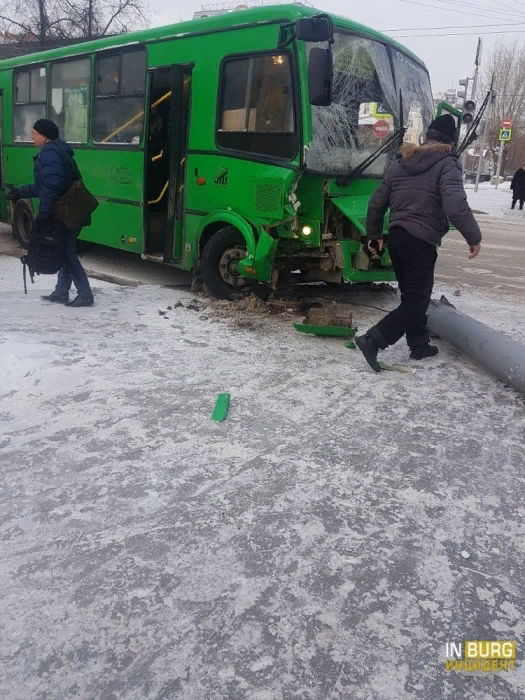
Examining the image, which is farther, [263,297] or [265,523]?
[263,297]

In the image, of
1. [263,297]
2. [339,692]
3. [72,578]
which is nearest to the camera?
[339,692]

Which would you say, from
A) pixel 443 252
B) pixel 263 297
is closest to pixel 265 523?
pixel 263 297

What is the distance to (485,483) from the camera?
134 inches

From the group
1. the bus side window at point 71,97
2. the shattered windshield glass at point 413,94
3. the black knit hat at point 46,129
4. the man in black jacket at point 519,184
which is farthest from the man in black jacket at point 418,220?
the man in black jacket at point 519,184

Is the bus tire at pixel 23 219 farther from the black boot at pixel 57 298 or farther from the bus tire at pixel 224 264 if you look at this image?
the bus tire at pixel 224 264

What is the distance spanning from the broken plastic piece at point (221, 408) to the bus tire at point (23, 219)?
24.0ft

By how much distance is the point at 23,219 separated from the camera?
35.3 ft

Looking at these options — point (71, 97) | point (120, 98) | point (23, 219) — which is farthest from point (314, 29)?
point (23, 219)

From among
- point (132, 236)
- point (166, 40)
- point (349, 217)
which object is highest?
point (166, 40)

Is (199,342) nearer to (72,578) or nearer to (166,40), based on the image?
(72,578)

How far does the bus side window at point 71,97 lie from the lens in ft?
29.8

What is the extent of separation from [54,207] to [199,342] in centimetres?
210

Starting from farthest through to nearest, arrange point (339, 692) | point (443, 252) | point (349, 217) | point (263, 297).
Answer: point (443, 252) → point (263, 297) → point (349, 217) → point (339, 692)

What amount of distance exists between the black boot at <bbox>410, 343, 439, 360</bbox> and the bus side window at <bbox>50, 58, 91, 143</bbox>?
6.18m
